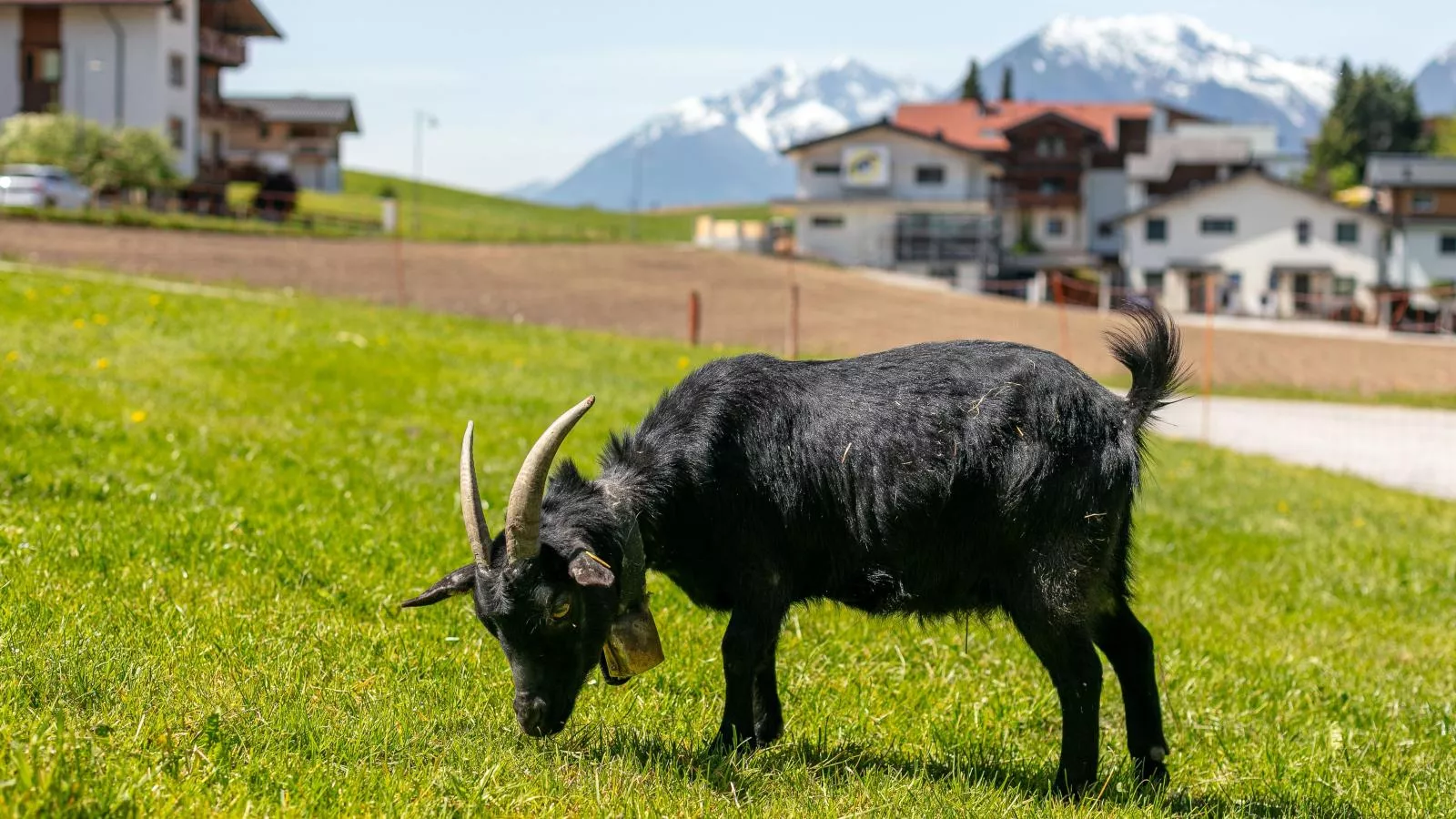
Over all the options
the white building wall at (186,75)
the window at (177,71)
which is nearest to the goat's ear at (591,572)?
the white building wall at (186,75)

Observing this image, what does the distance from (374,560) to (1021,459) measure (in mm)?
3674

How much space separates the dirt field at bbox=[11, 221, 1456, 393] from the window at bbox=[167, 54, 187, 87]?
754 inches

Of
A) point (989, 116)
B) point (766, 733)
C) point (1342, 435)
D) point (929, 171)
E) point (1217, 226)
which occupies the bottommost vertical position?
point (1342, 435)

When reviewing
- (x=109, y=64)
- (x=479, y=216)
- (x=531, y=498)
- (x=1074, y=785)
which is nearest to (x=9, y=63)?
(x=109, y=64)

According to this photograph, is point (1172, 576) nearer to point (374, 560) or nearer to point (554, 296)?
point (374, 560)

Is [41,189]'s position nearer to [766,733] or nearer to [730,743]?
[766,733]

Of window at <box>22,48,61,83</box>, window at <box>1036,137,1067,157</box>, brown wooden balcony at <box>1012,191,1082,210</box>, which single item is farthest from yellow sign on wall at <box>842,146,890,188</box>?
window at <box>22,48,61,83</box>

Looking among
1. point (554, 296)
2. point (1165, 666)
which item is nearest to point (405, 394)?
point (1165, 666)

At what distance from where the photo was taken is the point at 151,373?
1460 centimetres

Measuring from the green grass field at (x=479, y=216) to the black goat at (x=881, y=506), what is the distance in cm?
5168

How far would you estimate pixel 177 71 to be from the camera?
207 ft

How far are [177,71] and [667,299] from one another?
106 feet

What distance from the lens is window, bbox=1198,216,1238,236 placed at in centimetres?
7669

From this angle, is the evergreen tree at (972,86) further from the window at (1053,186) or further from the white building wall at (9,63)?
the white building wall at (9,63)
